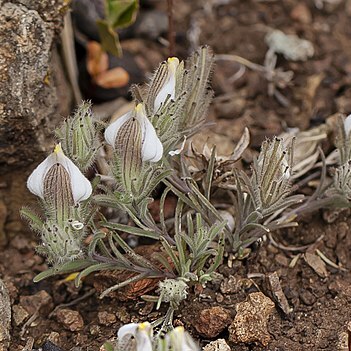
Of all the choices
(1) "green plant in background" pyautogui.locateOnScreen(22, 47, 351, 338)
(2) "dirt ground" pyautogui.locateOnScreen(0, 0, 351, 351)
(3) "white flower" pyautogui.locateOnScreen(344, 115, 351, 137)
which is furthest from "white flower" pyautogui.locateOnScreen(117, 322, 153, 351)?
(3) "white flower" pyautogui.locateOnScreen(344, 115, 351, 137)

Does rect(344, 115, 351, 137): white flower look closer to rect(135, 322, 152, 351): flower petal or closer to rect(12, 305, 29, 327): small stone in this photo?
rect(135, 322, 152, 351): flower petal

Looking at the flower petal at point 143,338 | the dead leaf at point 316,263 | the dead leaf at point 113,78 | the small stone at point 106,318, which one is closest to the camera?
the flower petal at point 143,338

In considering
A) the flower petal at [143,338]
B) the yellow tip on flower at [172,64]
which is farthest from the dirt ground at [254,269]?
the yellow tip on flower at [172,64]

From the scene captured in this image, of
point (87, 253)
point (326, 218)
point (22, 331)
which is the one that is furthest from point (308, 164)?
point (22, 331)

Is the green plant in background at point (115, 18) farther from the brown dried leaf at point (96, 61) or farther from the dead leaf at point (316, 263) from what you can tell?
the dead leaf at point (316, 263)

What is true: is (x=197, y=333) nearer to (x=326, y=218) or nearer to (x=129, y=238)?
(x=129, y=238)
